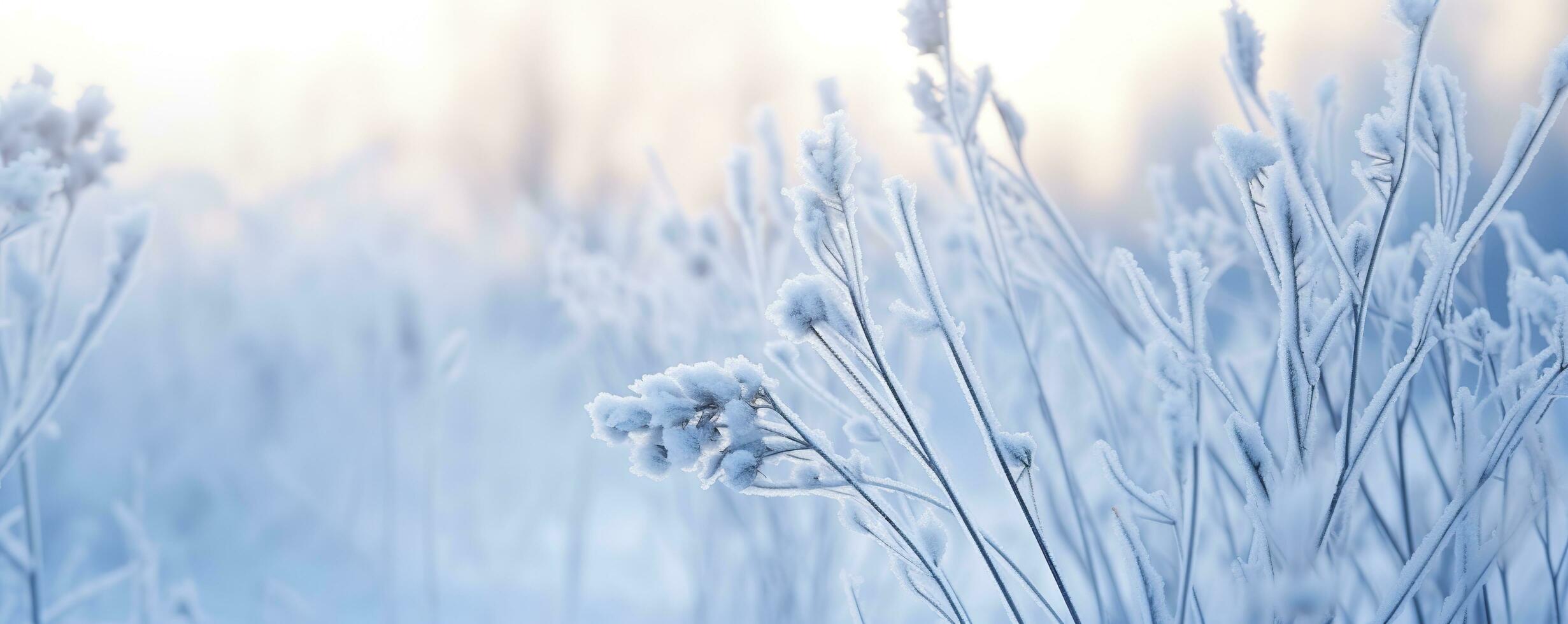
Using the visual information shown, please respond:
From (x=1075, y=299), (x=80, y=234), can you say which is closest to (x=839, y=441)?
(x=1075, y=299)

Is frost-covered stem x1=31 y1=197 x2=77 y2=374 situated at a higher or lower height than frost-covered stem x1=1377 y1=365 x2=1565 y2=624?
higher

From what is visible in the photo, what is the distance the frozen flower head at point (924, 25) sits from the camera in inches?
21.5

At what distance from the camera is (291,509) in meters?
1.60

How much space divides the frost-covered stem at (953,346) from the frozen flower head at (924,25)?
22cm

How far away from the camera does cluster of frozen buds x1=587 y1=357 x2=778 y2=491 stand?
0.35 meters

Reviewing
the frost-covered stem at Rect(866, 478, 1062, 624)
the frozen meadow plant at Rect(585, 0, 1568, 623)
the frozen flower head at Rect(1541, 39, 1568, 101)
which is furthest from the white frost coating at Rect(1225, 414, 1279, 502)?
the frozen flower head at Rect(1541, 39, 1568, 101)

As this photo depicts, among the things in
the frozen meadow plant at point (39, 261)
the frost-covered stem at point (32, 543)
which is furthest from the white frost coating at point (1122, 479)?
the frost-covered stem at point (32, 543)

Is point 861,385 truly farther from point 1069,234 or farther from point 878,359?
point 1069,234

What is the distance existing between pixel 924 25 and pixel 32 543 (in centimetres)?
71

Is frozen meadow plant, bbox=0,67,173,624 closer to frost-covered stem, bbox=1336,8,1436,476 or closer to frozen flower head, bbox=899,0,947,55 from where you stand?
frozen flower head, bbox=899,0,947,55

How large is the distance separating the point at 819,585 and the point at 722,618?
0.20 metres

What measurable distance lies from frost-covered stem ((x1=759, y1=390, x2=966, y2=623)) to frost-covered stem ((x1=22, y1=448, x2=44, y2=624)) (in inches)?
22.1

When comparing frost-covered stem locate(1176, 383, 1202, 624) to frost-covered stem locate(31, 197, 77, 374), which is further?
frost-covered stem locate(31, 197, 77, 374)

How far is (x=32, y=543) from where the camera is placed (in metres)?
0.61
